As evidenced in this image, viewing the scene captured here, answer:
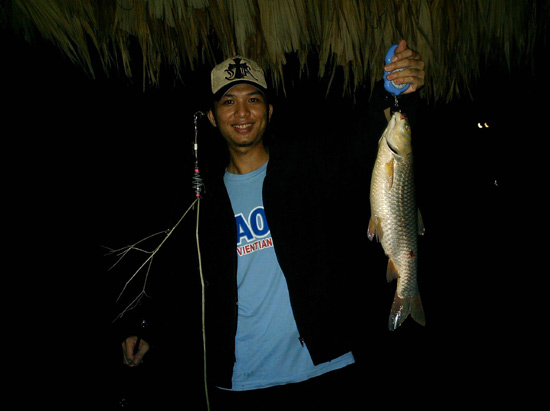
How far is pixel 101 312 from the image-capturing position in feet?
8.74

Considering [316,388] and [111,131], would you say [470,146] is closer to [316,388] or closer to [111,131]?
[316,388]

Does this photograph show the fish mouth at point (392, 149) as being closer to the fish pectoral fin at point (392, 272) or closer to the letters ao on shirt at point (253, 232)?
the fish pectoral fin at point (392, 272)

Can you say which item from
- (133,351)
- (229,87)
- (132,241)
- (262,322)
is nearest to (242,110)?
(229,87)

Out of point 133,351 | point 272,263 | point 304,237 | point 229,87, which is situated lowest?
point 133,351

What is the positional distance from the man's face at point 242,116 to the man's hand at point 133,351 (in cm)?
152

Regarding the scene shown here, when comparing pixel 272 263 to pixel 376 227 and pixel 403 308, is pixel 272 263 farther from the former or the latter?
pixel 403 308

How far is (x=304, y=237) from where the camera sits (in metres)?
1.55

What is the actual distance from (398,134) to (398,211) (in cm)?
40

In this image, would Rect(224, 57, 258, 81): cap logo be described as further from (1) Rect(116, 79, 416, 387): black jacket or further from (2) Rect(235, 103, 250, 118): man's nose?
(1) Rect(116, 79, 416, 387): black jacket

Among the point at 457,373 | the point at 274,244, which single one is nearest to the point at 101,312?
the point at 274,244

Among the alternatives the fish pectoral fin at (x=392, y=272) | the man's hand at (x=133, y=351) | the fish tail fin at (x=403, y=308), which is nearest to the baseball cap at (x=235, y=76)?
the fish pectoral fin at (x=392, y=272)

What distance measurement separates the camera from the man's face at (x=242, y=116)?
168 cm

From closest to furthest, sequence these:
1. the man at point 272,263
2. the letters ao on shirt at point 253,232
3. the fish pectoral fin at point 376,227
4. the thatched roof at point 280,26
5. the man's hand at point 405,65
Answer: the man's hand at point 405,65 → the fish pectoral fin at point 376,227 → the man at point 272,263 → the letters ao on shirt at point 253,232 → the thatched roof at point 280,26

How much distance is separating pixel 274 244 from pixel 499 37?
2.89 metres
